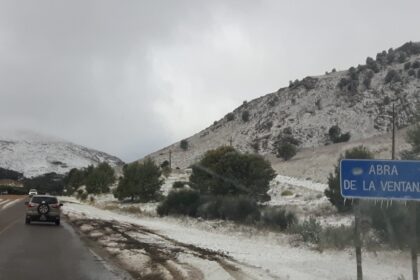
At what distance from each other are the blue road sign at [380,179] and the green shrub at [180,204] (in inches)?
1337

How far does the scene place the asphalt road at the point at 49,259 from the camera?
15.1m

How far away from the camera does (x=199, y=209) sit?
4356cm

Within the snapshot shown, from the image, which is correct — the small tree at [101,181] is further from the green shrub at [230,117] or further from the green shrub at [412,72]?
the green shrub at [412,72]

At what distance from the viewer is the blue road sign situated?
35.3 feet

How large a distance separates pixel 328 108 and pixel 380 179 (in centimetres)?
10523

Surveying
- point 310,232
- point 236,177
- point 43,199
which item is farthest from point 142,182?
point 310,232

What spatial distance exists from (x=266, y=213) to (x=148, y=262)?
58.8 feet

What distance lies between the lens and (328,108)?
114250mm

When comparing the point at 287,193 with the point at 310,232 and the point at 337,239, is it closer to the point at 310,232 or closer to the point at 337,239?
the point at 310,232

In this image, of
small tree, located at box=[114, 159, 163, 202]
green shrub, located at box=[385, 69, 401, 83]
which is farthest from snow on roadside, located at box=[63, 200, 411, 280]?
green shrub, located at box=[385, 69, 401, 83]

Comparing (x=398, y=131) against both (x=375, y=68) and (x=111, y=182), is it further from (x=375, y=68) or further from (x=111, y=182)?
(x=111, y=182)

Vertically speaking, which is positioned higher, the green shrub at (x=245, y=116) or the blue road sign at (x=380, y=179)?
the green shrub at (x=245, y=116)

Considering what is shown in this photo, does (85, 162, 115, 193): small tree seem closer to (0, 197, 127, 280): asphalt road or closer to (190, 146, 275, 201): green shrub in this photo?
(190, 146, 275, 201): green shrub

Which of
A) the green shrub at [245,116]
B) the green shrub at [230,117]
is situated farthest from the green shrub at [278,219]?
the green shrub at [230,117]
